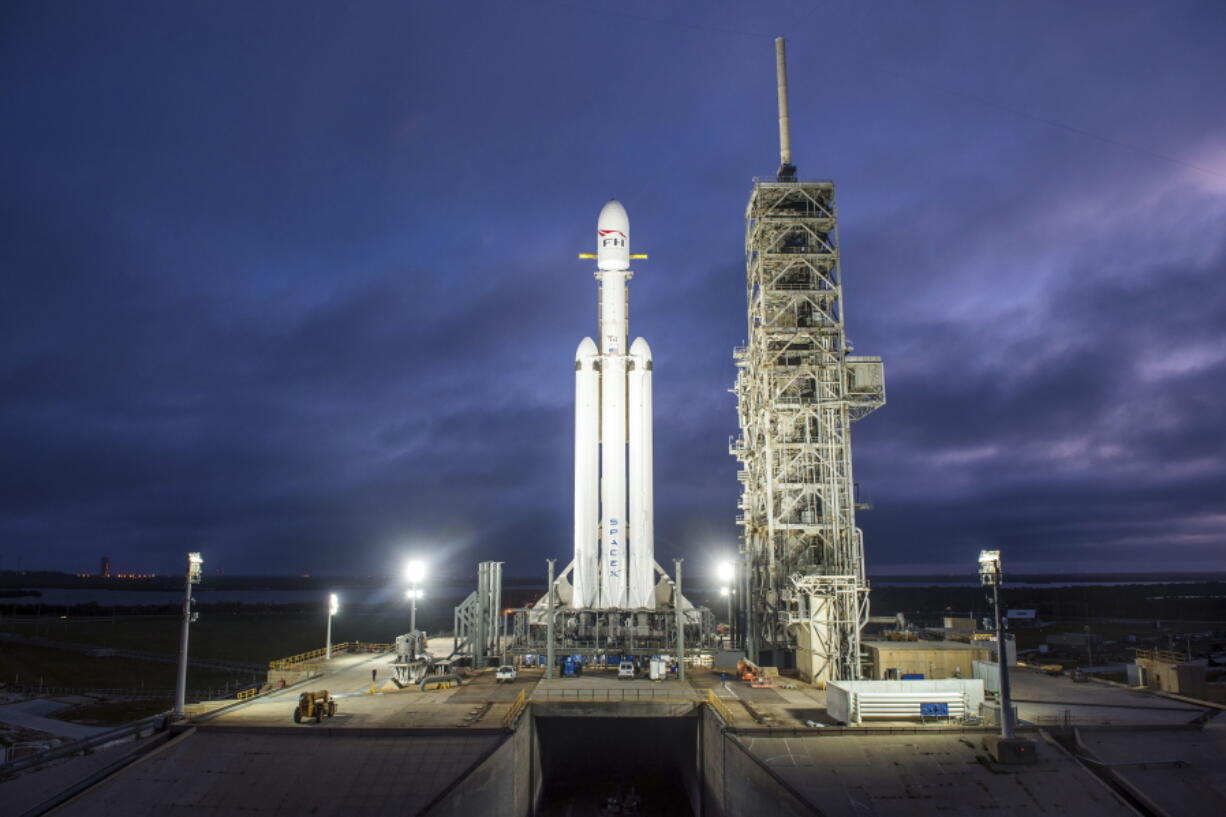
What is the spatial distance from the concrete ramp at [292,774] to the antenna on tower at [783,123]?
35572 millimetres

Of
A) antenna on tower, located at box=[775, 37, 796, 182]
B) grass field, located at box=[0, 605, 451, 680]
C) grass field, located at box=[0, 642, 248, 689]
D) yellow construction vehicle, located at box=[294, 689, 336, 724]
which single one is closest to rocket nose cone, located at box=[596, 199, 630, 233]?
antenna on tower, located at box=[775, 37, 796, 182]

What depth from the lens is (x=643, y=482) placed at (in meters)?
43.3

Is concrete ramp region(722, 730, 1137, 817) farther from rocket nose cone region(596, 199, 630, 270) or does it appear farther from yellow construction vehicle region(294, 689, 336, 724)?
rocket nose cone region(596, 199, 630, 270)

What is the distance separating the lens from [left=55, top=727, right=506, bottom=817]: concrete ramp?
22.7 metres

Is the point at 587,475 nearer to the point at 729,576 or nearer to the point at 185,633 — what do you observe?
the point at 729,576

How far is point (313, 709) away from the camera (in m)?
28.0

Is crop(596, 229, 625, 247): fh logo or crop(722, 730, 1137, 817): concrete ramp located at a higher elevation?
crop(596, 229, 625, 247): fh logo

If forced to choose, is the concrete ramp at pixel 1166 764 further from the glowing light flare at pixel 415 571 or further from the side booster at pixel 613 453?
the glowing light flare at pixel 415 571

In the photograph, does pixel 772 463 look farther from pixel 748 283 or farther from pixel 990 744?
pixel 990 744

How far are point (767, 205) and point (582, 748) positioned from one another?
32059 millimetres

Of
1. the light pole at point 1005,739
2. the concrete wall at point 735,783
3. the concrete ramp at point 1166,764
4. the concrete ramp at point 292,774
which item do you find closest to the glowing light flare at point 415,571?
the concrete ramp at point 292,774

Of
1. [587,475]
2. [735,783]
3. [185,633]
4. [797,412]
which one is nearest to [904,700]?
[735,783]

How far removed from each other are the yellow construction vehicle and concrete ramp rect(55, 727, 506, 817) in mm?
1179

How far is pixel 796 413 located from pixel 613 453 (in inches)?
417
